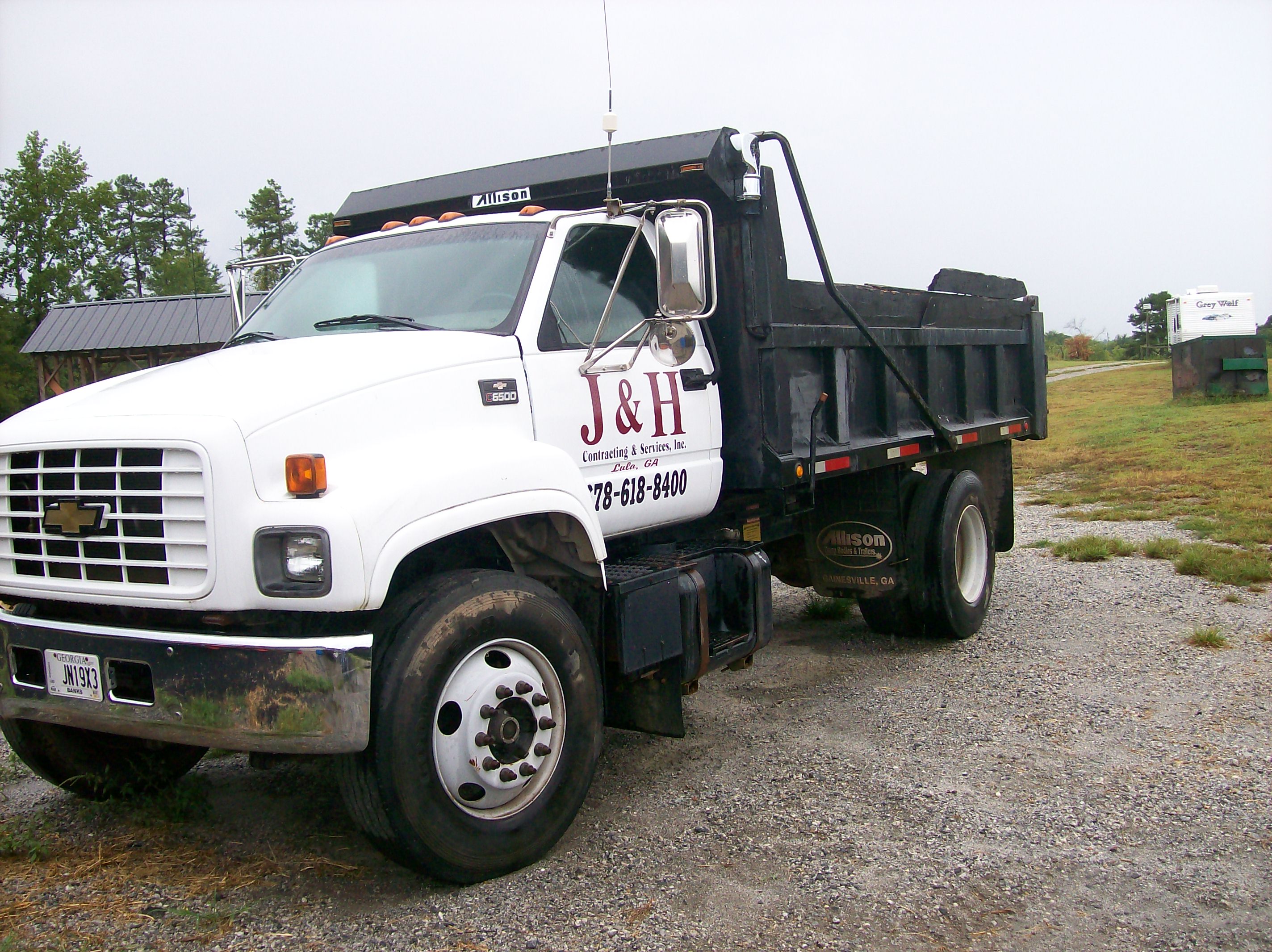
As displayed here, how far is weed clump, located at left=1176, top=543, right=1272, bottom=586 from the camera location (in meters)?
8.70

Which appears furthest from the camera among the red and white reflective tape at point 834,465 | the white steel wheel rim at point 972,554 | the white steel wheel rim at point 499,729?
the white steel wheel rim at point 972,554

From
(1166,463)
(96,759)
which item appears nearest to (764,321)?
(96,759)

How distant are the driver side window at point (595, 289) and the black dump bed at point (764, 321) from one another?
456 mm

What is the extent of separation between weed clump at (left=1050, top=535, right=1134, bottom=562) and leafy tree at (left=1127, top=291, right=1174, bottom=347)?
1797 inches

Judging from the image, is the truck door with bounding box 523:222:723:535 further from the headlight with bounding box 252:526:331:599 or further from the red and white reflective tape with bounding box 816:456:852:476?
the headlight with bounding box 252:526:331:599

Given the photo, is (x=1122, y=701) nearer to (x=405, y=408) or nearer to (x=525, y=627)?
(x=525, y=627)

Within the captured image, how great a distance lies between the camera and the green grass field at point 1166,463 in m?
12.2

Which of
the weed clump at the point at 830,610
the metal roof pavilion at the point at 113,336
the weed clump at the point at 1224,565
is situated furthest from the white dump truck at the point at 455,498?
the metal roof pavilion at the point at 113,336

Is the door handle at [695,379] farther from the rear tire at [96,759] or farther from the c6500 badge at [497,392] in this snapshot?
the rear tire at [96,759]

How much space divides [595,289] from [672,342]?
0.44 m

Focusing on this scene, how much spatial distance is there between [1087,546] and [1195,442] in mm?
10822

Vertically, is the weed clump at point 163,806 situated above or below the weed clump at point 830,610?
above

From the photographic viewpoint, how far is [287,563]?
342 centimetres

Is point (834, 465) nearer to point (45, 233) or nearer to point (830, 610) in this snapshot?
point (830, 610)
